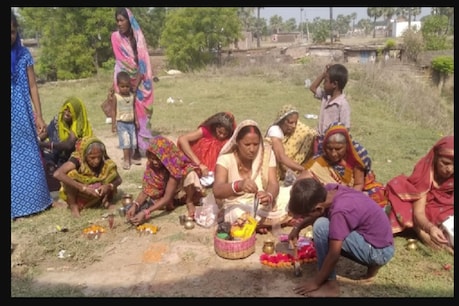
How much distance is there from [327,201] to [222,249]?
1222 millimetres

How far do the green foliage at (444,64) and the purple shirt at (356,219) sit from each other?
2496cm

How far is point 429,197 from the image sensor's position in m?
4.12

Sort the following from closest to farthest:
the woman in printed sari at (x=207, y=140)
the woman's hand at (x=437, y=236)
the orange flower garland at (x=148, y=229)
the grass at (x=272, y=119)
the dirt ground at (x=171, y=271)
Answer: the dirt ground at (x=171, y=271), the grass at (x=272, y=119), the woman's hand at (x=437, y=236), the orange flower garland at (x=148, y=229), the woman in printed sari at (x=207, y=140)

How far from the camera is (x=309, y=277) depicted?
142 inches

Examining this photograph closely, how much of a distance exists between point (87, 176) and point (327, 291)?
313cm

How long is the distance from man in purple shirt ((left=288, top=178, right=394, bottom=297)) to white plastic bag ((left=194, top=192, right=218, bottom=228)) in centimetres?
150

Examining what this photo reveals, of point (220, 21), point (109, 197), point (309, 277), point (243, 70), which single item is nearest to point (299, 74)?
point (243, 70)

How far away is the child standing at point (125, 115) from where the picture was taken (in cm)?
681

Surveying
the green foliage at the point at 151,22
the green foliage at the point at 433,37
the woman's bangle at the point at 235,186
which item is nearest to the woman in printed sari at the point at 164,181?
the woman's bangle at the point at 235,186

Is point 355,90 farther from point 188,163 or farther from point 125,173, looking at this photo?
point 188,163

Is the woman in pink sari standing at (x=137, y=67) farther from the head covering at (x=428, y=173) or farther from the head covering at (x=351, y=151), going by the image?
the head covering at (x=428, y=173)

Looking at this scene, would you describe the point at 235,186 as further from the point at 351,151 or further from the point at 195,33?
the point at 195,33

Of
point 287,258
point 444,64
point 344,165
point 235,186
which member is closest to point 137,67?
point 235,186

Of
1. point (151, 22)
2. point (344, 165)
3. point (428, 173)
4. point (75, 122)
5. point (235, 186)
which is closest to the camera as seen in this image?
point (235, 186)
